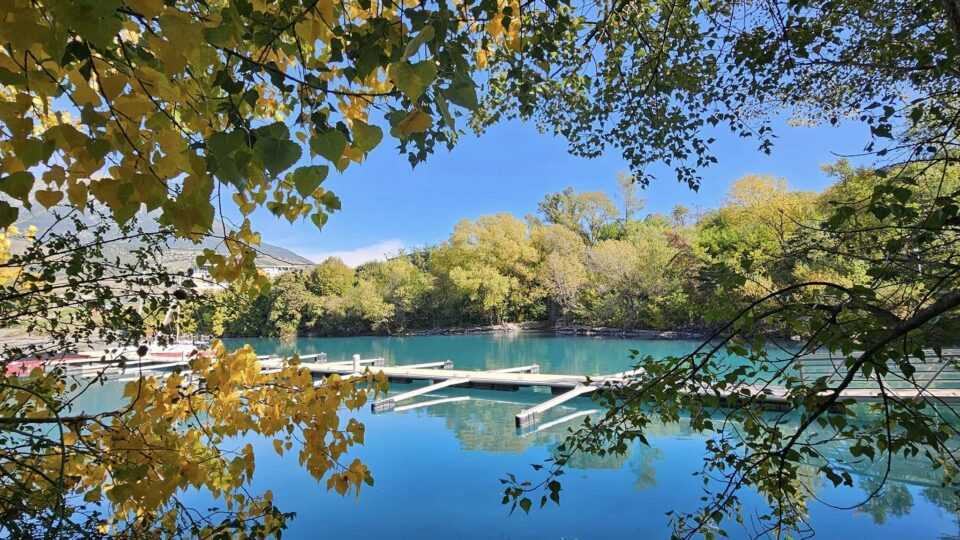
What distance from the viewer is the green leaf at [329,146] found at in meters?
0.43

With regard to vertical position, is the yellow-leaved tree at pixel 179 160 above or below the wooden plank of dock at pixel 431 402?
above

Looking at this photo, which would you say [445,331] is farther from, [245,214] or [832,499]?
[245,214]

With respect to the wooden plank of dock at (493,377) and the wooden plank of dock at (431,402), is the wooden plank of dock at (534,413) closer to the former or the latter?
the wooden plank of dock at (493,377)

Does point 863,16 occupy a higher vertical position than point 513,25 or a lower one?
higher

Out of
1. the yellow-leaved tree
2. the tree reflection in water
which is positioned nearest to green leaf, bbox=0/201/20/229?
the yellow-leaved tree

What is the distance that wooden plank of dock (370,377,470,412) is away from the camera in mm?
8335

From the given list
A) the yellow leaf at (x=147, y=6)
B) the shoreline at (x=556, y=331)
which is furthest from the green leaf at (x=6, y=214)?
the shoreline at (x=556, y=331)

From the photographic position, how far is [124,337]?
1665 millimetres

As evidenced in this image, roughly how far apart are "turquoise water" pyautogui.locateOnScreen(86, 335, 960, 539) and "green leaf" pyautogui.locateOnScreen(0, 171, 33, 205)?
414 centimetres

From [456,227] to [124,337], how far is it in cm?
2448

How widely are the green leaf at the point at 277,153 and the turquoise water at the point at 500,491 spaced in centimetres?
406

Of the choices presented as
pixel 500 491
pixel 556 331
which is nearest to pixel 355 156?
pixel 500 491

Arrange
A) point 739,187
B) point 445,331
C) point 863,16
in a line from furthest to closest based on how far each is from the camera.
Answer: point 445,331, point 739,187, point 863,16

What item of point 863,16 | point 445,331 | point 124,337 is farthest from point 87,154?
point 445,331
